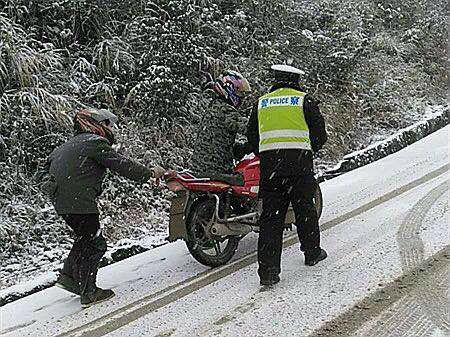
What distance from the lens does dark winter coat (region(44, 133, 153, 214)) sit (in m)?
4.78

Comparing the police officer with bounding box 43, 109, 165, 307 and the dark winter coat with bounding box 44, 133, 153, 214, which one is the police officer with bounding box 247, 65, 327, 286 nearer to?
the police officer with bounding box 43, 109, 165, 307

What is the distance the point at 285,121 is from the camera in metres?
4.98

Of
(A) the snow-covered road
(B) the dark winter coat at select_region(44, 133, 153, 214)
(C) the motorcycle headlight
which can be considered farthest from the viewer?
(C) the motorcycle headlight

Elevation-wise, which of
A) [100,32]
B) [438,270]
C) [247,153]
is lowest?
[438,270]

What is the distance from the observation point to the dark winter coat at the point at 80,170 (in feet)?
15.7

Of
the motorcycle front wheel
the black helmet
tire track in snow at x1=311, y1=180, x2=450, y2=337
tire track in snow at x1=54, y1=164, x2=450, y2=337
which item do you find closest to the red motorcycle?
the motorcycle front wheel

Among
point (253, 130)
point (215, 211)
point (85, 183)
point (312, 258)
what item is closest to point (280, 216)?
point (312, 258)

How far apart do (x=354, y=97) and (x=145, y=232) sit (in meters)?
6.72

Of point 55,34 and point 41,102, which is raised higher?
point 55,34

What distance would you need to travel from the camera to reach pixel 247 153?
5.90 meters

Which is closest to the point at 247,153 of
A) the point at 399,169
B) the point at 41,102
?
the point at 41,102

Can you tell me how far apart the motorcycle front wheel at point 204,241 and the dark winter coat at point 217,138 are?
2.09ft

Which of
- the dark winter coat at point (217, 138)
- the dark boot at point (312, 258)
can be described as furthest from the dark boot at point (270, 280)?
the dark winter coat at point (217, 138)

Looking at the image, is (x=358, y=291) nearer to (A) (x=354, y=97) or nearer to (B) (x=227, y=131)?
(B) (x=227, y=131)
